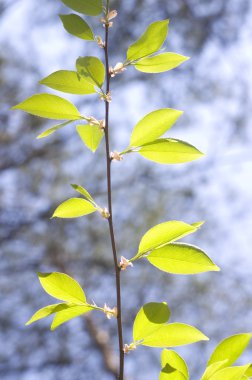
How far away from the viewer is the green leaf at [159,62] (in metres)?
0.35

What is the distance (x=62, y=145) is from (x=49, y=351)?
1.30m

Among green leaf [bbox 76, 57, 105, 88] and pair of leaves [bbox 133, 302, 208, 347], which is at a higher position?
green leaf [bbox 76, 57, 105, 88]

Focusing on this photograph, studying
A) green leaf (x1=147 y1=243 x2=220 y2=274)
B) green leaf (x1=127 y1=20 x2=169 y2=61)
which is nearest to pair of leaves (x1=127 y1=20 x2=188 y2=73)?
green leaf (x1=127 y1=20 x2=169 y2=61)

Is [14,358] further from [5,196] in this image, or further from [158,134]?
[158,134]

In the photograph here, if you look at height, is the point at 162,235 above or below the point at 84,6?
below

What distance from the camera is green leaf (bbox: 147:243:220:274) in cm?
32

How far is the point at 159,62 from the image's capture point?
354mm

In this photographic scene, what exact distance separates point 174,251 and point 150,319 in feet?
0.13

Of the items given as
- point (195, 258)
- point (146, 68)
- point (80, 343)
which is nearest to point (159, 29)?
point (146, 68)

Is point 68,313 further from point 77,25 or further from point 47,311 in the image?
point 77,25

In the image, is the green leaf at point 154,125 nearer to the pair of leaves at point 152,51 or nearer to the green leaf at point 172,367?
the pair of leaves at point 152,51

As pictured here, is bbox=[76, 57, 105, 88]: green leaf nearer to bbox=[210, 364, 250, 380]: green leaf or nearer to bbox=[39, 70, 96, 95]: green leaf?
bbox=[39, 70, 96, 95]: green leaf

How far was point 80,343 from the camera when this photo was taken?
11.2 feet

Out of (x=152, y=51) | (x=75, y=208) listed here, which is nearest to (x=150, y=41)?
(x=152, y=51)
